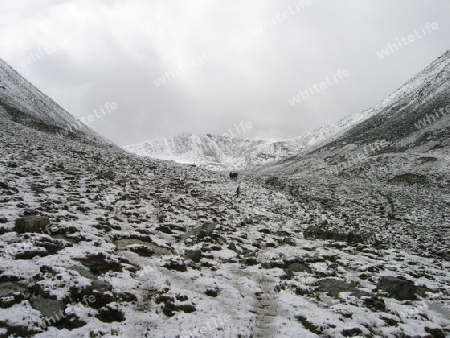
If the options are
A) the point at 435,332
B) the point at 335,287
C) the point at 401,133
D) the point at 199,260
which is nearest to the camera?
the point at 435,332

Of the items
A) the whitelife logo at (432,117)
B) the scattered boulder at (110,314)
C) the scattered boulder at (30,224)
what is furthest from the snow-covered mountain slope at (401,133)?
the scattered boulder at (110,314)

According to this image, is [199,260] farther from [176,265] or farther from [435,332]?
[435,332]

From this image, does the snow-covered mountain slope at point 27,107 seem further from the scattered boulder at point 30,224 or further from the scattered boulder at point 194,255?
the scattered boulder at point 194,255

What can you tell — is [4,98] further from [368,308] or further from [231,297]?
[368,308]

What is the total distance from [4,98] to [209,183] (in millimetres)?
40957

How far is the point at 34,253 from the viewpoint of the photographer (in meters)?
11.5

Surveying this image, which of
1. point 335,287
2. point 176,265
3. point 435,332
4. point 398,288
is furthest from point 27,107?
point 435,332

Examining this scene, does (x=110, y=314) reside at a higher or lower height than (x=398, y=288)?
higher

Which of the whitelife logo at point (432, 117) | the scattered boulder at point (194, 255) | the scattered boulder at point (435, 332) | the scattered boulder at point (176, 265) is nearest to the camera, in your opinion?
the scattered boulder at point (435, 332)

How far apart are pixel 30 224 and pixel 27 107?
49280 millimetres

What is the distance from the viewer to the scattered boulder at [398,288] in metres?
12.5

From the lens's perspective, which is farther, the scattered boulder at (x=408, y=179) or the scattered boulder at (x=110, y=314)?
the scattered boulder at (x=408, y=179)

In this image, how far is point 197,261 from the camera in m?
14.8

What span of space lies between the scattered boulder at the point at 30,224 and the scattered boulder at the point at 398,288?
1531cm
